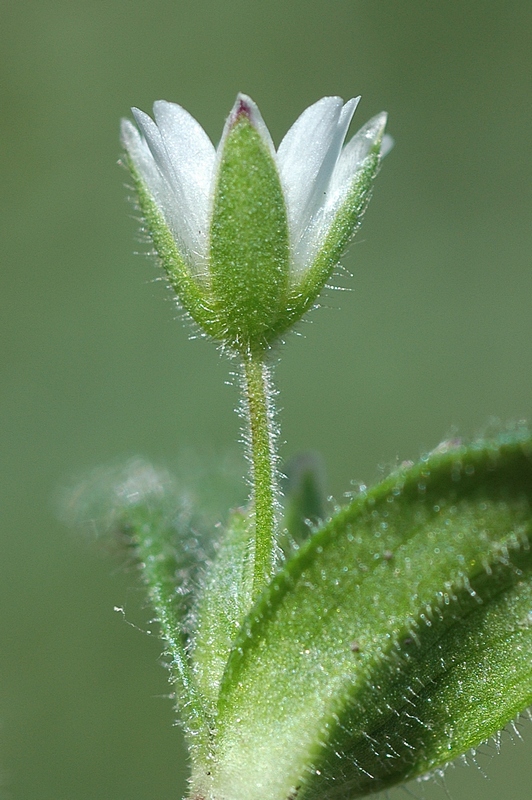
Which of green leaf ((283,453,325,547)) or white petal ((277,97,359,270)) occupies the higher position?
white petal ((277,97,359,270))

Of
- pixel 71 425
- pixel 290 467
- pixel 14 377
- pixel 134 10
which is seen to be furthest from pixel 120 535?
pixel 134 10

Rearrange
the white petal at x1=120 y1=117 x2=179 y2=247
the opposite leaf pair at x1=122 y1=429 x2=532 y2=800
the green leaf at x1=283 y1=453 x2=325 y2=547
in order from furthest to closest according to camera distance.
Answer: the green leaf at x1=283 y1=453 x2=325 y2=547
the white petal at x1=120 y1=117 x2=179 y2=247
the opposite leaf pair at x1=122 y1=429 x2=532 y2=800

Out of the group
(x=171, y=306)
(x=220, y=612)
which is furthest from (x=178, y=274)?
(x=171, y=306)

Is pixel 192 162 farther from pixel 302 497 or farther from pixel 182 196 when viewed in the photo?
pixel 302 497

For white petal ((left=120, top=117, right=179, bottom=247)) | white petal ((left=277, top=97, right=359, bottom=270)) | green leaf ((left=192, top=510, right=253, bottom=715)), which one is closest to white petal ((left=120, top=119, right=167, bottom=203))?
white petal ((left=120, top=117, right=179, bottom=247))

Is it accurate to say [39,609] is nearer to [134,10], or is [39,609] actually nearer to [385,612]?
[385,612]

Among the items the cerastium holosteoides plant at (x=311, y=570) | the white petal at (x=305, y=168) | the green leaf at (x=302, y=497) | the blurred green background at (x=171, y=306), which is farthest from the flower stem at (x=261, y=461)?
the blurred green background at (x=171, y=306)

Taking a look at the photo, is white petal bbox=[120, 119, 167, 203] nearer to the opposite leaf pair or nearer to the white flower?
the white flower
